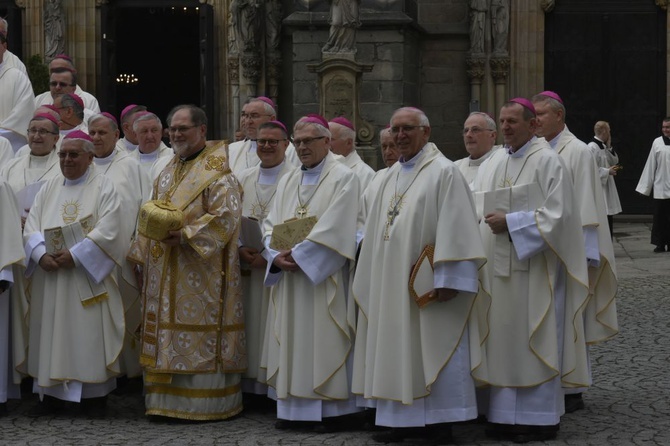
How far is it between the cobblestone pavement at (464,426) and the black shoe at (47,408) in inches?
3.2

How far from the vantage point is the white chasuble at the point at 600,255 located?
883 centimetres

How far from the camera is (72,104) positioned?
10.3m

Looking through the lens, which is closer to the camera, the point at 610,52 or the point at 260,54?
the point at 260,54

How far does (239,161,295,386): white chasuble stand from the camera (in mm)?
8867

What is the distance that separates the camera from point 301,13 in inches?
748

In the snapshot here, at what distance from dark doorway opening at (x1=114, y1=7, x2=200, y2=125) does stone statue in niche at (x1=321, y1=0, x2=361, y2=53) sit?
34.1 feet

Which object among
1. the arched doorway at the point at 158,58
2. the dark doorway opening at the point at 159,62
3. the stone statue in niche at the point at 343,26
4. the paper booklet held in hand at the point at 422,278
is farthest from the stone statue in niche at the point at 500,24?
the paper booklet held in hand at the point at 422,278

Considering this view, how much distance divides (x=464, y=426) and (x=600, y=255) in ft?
4.82

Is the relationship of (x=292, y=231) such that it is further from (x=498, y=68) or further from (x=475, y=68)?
(x=498, y=68)

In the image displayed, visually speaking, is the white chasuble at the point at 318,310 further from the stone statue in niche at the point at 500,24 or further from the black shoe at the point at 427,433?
the stone statue in niche at the point at 500,24

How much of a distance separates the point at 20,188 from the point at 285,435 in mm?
2763

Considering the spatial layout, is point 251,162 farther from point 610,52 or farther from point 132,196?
point 610,52

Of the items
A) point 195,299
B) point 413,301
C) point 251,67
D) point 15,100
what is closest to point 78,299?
point 195,299

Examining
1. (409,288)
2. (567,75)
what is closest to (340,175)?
(409,288)
